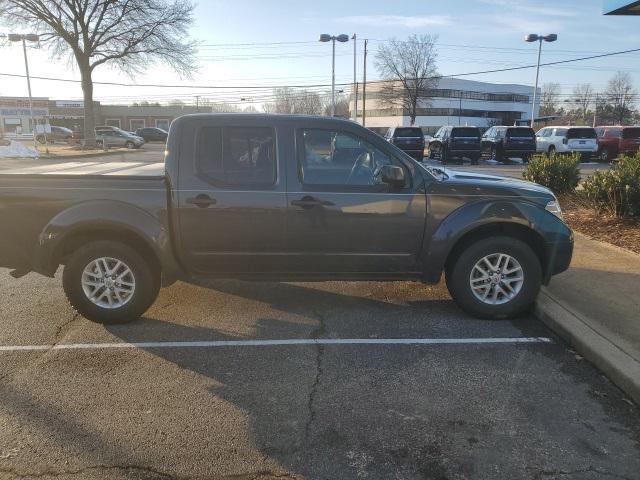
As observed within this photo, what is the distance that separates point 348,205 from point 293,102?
9098 cm

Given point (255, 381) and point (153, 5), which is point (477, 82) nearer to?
point (153, 5)

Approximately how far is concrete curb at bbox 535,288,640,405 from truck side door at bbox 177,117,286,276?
2.60 meters

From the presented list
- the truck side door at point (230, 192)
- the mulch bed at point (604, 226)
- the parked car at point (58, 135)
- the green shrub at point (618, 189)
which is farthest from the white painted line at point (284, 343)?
the parked car at point (58, 135)

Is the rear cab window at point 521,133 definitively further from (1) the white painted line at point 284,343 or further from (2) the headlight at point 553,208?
(1) the white painted line at point 284,343

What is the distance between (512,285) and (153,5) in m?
37.3

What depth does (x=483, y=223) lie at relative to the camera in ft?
15.9

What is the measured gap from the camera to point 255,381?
3854mm

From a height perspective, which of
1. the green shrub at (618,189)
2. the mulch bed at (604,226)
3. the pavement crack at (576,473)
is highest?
the green shrub at (618,189)

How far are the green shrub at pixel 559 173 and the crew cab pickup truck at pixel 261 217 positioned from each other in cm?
664

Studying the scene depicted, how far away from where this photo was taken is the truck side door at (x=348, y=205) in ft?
15.6

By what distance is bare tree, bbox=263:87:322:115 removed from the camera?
84.4 metres

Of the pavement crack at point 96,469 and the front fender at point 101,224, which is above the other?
the front fender at point 101,224

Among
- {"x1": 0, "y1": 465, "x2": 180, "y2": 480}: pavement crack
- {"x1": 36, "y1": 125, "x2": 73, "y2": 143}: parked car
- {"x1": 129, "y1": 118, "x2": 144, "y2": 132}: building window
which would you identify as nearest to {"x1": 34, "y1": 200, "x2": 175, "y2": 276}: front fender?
{"x1": 0, "y1": 465, "x2": 180, "y2": 480}: pavement crack

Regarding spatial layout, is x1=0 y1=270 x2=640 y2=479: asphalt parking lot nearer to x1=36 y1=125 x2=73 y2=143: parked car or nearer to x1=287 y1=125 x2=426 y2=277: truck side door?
x1=287 y1=125 x2=426 y2=277: truck side door
